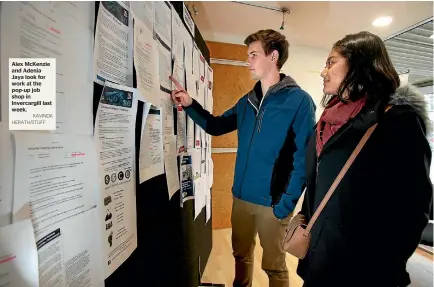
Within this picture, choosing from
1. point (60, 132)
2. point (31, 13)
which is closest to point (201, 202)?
point (60, 132)

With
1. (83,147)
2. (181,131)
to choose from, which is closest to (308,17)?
(181,131)

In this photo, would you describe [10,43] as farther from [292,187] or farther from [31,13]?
[292,187]

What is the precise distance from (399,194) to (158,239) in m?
0.89

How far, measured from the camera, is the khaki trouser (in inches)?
50.4

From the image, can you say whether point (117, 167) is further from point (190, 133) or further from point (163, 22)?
point (190, 133)

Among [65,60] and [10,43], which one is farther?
[65,60]

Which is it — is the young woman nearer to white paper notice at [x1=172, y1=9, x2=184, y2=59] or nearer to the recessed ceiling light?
white paper notice at [x1=172, y1=9, x2=184, y2=59]

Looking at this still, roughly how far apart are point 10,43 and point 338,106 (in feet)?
3.34

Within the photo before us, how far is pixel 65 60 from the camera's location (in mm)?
479

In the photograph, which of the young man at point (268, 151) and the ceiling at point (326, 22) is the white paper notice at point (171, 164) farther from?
the ceiling at point (326, 22)

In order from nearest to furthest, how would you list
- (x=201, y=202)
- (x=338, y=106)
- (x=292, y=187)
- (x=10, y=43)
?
1. (x=10, y=43)
2. (x=338, y=106)
3. (x=292, y=187)
4. (x=201, y=202)

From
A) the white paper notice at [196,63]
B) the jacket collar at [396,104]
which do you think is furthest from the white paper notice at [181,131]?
the jacket collar at [396,104]

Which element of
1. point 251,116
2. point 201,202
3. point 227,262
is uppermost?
point 251,116

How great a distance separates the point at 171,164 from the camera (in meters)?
1.12
